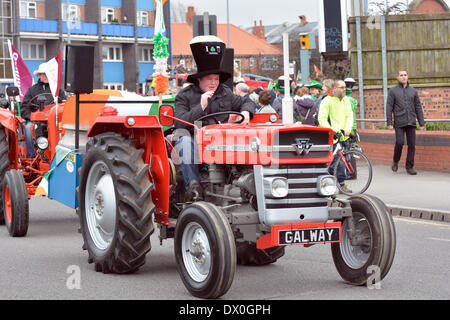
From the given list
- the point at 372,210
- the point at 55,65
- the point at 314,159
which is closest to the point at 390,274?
the point at 372,210

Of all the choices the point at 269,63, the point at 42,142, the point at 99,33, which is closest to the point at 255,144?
the point at 42,142

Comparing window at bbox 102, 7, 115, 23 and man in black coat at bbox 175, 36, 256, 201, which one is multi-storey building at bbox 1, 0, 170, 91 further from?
man in black coat at bbox 175, 36, 256, 201

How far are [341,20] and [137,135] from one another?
15548mm

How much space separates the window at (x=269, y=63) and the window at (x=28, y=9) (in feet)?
122

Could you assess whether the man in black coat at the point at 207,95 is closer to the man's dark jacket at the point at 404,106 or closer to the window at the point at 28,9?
the man's dark jacket at the point at 404,106

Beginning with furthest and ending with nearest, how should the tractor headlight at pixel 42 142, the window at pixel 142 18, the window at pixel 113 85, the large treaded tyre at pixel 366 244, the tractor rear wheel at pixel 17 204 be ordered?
the window at pixel 142 18 < the window at pixel 113 85 < the tractor headlight at pixel 42 142 < the tractor rear wheel at pixel 17 204 < the large treaded tyre at pixel 366 244

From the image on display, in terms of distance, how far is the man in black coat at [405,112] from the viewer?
17703 millimetres

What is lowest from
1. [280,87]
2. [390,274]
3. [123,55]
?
[390,274]

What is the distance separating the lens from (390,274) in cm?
808

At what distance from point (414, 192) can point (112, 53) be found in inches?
2598

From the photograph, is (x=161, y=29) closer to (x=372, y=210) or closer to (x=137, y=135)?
(x=137, y=135)

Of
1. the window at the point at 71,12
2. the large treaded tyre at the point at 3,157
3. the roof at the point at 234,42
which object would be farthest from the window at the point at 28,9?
the large treaded tyre at the point at 3,157

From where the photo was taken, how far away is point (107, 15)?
78375mm

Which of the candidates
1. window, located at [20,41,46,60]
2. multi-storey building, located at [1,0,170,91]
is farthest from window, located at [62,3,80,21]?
window, located at [20,41,46,60]
